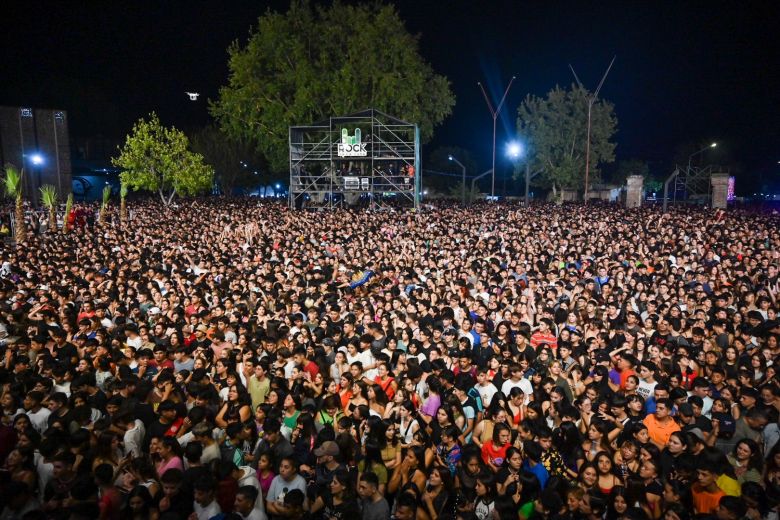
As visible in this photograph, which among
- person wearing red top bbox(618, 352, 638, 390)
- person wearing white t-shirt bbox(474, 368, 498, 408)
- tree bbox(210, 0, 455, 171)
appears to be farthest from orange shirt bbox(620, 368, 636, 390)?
tree bbox(210, 0, 455, 171)

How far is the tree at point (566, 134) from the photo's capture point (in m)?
49.7

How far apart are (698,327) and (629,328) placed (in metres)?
0.89

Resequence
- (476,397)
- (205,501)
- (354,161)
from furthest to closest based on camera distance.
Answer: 1. (354,161)
2. (476,397)
3. (205,501)

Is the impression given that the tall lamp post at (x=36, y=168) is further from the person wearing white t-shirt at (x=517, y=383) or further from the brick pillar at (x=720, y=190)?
the brick pillar at (x=720, y=190)

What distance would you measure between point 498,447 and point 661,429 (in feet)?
5.41

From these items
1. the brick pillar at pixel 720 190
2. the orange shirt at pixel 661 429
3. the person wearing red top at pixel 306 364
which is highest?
the brick pillar at pixel 720 190

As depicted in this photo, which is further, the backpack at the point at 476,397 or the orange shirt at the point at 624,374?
the orange shirt at the point at 624,374

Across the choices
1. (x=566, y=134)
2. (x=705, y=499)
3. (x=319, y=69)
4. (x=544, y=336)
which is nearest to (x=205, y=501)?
(x=705, y=499)

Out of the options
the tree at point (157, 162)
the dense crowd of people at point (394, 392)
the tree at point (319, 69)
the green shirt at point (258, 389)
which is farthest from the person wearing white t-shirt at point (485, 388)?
the tree at point (319, 69)

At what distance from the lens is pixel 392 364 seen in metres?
7.06

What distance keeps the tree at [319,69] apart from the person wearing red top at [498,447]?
1219 inches

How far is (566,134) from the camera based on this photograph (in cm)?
5059

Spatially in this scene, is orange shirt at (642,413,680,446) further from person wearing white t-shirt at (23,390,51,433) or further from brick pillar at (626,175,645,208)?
brick pillar at (626,175,645,208)

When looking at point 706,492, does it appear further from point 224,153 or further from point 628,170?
point 628,170
